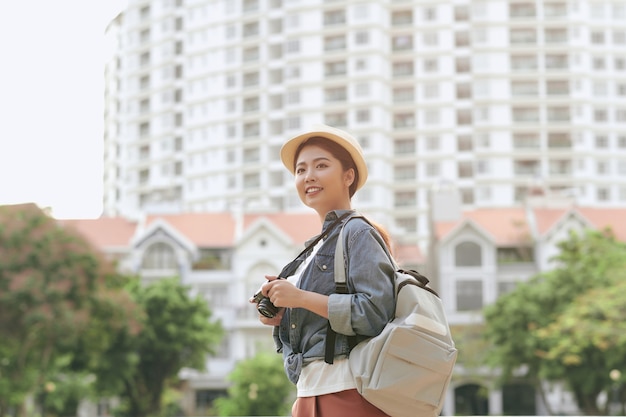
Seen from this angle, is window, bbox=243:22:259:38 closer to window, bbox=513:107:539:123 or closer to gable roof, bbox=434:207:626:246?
window, bbox=513:107:539:123

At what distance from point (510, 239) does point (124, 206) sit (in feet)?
119

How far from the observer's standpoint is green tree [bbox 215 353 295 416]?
105 ft

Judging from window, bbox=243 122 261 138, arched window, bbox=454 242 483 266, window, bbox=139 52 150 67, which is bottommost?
arched window, bbox=454 242 483 266

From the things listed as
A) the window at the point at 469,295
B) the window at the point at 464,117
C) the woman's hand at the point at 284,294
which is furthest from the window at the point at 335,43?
the woman's hand at the point at 284,294

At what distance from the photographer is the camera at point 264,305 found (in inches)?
105

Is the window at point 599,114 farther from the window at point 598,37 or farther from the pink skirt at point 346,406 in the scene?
the pink skirt at point 346,406

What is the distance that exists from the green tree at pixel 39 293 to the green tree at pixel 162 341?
5.82 metres

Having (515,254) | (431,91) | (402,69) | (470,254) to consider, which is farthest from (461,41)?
(470,254)

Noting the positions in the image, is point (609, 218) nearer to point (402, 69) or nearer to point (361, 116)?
point (361, 116)

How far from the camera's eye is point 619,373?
27938 millimetres

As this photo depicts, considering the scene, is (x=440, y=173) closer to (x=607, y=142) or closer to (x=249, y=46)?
(x=607, y=142)

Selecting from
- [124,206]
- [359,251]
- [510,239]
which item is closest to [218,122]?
[124,206]

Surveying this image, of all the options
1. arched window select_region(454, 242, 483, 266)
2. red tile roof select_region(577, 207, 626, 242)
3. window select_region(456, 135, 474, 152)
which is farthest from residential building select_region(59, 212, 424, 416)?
window select_region(456, 135, 474, 152)

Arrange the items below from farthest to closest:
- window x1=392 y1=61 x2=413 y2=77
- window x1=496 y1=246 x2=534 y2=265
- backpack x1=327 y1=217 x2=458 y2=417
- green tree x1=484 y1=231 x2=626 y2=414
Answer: window x1=392 y1=61 x2=413 y2=77 < window x1=496 y1=246 x2=534 y2=265 < green tree x1=484 y1=231 x2=626 y2=414 < backpack x1=327 y1=217 x2=458 y2=417
